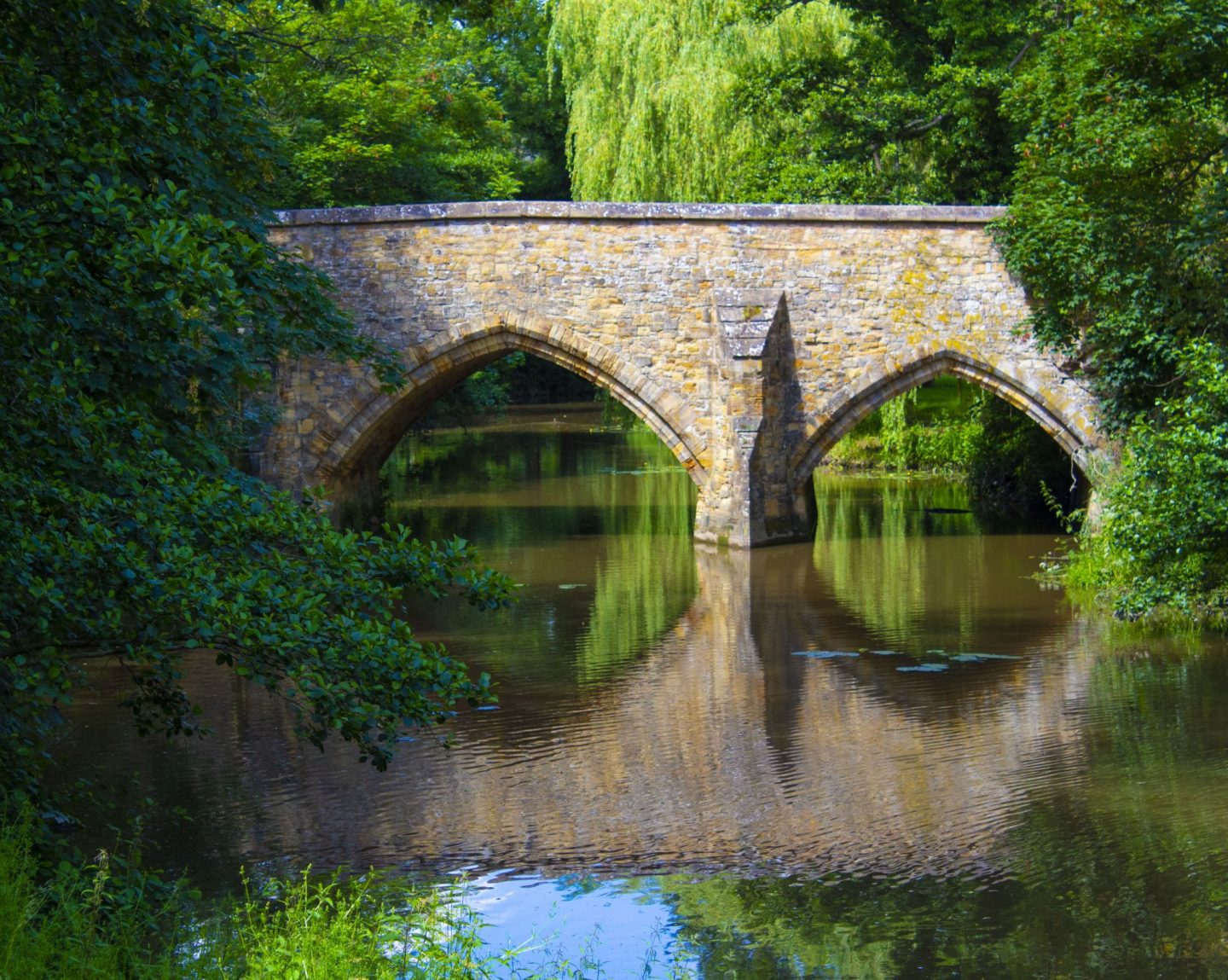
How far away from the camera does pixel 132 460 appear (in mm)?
5578

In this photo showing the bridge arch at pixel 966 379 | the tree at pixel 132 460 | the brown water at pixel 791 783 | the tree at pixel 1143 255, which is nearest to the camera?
the tree at pixel 132 460

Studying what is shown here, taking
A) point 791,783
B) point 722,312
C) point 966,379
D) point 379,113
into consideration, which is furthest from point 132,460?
point 379,113

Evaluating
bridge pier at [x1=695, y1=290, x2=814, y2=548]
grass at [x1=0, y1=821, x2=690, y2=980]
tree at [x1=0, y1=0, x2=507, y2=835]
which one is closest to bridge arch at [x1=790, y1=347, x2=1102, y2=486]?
bridge pier at [x1=695, y1=290, x2=814, y2=548]

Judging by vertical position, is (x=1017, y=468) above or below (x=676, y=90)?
below

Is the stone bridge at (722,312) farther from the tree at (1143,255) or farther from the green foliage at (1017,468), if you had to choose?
the green foliage at (1017,468)

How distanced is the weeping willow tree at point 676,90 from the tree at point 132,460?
15.0m

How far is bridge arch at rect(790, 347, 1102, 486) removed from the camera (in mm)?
15727

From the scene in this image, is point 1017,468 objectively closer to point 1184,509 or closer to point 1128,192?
point 1128,192

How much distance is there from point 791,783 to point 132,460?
4022 mm

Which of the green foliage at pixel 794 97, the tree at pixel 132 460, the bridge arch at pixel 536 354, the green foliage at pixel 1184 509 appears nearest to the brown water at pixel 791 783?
the green foliage at pixel 1184 509

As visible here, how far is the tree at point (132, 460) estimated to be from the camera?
16.5 feet

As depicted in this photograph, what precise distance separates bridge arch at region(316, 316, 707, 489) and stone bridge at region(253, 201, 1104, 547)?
0.02m

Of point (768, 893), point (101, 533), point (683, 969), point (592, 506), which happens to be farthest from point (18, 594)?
point (592, 506)

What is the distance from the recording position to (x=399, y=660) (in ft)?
18.1
